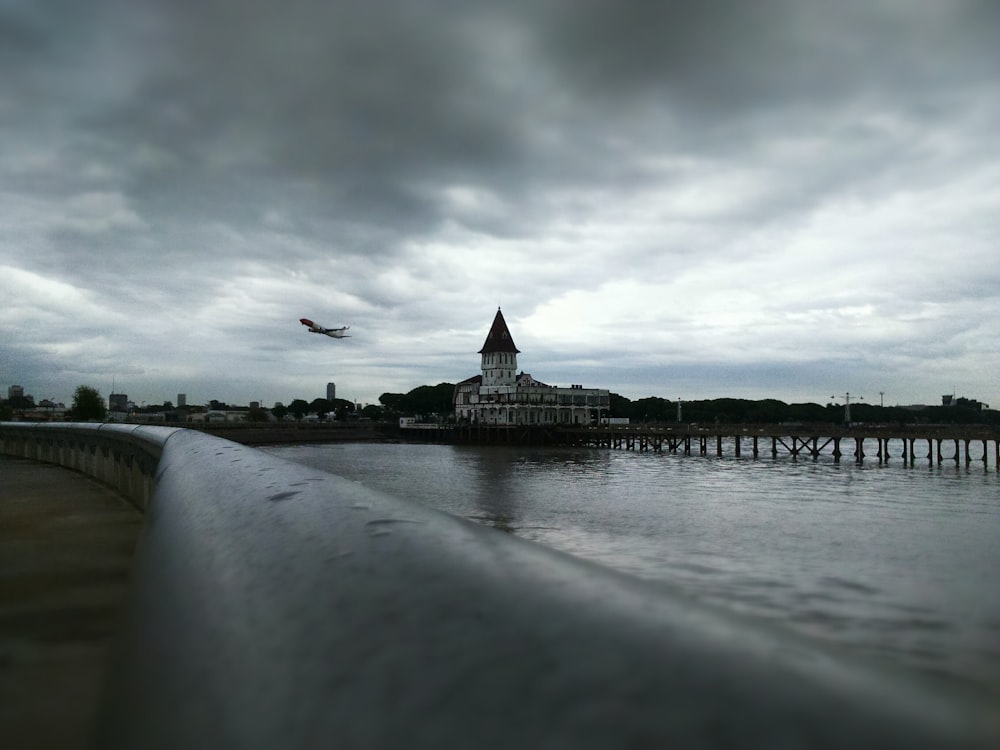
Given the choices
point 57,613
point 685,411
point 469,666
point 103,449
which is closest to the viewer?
point 469,666

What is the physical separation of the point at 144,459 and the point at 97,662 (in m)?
5.36

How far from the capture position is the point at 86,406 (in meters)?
97.9

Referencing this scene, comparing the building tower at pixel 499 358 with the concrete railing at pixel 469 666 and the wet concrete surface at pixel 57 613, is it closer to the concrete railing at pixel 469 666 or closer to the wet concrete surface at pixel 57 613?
the wet concrete surface at pixel 57 613

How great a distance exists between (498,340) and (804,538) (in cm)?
7905

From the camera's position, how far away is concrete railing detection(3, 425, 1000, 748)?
1.72ft

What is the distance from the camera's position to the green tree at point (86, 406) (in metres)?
97.4

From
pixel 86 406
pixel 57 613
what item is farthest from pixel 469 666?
pixel 86 406

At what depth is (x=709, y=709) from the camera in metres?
0.53

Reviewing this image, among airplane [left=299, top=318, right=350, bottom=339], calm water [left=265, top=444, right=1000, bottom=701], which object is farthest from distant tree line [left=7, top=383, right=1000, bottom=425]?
calm water [left=265, top=444, right=1000, bottom=701]

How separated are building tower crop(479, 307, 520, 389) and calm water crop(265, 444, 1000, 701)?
52.0m

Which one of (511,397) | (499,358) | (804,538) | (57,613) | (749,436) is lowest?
(804,538)

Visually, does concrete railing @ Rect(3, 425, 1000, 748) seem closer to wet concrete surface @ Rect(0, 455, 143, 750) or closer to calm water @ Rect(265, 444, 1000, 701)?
calm water @ Rect(265, 444, 1000, 701)

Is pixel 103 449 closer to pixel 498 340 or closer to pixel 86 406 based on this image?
pixel 498 340

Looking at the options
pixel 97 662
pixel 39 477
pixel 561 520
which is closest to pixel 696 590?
pixel 97 662
